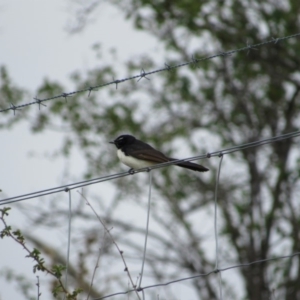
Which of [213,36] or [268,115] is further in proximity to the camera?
[268,115]

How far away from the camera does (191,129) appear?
730 inches

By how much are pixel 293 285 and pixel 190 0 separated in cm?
553

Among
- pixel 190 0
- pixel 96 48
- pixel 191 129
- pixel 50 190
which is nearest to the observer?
pixel 50 190

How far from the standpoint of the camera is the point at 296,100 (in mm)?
19281

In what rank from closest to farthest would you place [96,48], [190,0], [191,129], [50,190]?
[50,190], [190,0], [96,48], [191,129]

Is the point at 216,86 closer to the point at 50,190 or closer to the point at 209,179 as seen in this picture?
the point at 209,179

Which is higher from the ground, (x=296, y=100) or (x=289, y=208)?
(x=296, y=100)

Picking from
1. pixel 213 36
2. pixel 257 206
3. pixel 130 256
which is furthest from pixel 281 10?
pixel 130 256

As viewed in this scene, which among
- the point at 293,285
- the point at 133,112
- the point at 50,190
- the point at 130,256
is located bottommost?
the point at 50,190

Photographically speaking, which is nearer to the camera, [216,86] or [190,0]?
[190,0]

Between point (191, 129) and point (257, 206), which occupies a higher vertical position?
point (191, 129)

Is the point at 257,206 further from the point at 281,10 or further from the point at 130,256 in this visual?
the point at 281,10

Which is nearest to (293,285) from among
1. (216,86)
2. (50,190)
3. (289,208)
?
(289,208)

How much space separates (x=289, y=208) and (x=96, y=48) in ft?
15.7
